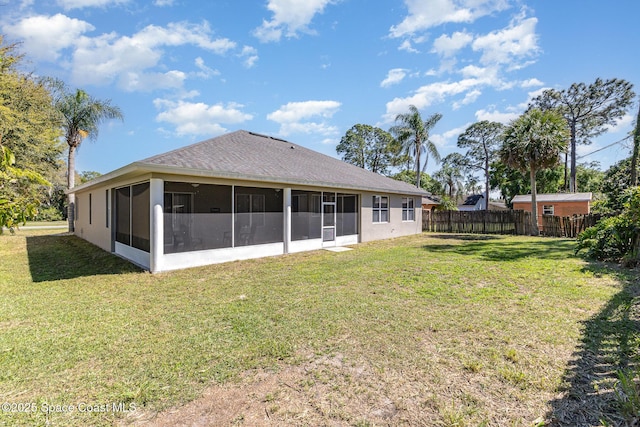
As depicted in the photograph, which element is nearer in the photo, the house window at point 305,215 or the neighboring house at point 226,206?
the neighboring house at point 226,206

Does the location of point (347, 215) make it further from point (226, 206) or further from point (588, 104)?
point (588, 104)

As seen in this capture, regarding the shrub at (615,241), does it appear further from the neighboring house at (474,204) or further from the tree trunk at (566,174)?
the neighboring house at (474,204)

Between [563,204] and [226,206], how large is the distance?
2855 cm

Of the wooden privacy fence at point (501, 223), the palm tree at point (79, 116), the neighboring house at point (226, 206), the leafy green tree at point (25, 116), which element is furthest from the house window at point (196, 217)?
the wooden privacy fence at point (501, 223)

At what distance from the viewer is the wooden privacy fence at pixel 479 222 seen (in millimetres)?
17219

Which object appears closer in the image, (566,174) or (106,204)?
(106,204)

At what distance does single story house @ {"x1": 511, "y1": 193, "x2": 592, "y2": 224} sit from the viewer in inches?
940

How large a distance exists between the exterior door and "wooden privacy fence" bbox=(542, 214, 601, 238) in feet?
40.7

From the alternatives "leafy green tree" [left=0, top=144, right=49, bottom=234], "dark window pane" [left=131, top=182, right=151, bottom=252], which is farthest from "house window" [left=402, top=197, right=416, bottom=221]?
"leafy green tree" [left=0, top=144, right=49, bottom=234]

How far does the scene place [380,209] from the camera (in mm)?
14500

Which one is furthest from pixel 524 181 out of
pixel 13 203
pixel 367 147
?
pixel 13 203

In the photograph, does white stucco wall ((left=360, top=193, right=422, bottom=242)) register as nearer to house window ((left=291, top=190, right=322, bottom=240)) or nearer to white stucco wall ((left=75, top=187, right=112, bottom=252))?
house window ((left=291, top=190, right=322, bottom=240))

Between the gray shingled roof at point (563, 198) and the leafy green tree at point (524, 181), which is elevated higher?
the leafy green tree at point (524, 181)

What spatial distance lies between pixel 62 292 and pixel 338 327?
18.1ft
